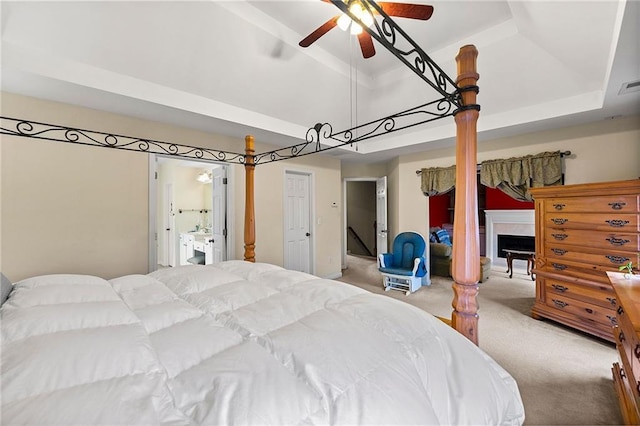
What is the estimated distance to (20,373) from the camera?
65cm

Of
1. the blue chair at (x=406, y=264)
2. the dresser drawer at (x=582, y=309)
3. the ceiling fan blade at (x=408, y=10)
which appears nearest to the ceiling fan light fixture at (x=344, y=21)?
the ceiling fan blade at (x=408, y=10)

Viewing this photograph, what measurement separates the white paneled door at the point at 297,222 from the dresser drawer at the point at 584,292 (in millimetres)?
3304

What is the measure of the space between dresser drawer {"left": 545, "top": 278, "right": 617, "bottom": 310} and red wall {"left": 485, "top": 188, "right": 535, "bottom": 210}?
3.41 metres

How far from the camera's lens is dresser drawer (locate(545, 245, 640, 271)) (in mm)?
2406

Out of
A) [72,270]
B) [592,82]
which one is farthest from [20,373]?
[592,82]

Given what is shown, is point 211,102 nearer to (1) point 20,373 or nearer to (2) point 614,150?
(1) point 20,373

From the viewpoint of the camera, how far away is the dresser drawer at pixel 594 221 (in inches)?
94.0

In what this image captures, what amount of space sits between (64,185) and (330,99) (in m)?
3.08

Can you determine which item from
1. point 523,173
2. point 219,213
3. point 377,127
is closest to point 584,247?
point 523,173

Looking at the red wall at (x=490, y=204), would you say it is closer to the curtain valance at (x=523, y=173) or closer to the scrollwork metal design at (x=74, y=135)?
the curtain valance at (x=523, y=173)

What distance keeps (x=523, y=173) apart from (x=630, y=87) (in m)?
1.40

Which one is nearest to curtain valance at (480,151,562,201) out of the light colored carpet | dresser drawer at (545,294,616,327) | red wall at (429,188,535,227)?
dresser drawer at (545,294,616,327)

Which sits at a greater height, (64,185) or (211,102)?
(211,102)

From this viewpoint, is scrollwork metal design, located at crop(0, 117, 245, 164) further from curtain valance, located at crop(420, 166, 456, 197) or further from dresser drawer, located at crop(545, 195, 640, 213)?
dresser drawer, located at crop(545, 195, 640, 213)
